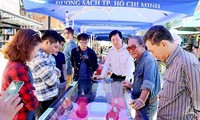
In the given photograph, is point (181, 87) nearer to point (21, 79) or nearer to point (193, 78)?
point (193, 78)

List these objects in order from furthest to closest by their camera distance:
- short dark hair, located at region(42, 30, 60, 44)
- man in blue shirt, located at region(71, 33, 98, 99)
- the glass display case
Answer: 1. man in blue shirt, located at region(71, 33, 98, 99)
2. short dark hair, located at region(42, 30, 60, 44)
3. the glass display case

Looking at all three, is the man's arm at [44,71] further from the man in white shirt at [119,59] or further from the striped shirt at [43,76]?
the man in white shirt at [119,59]

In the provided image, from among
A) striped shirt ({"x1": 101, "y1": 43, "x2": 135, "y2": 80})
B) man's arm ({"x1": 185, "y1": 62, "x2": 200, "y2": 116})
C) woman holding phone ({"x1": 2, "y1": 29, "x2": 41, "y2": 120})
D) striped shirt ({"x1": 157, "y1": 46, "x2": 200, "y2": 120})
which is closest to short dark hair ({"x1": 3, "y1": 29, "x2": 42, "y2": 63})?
woman holding phone ({"x1": 2, "y1": 29, "x2": 41, "y2": 120})

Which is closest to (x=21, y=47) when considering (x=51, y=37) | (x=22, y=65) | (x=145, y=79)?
(x=22, y=65)

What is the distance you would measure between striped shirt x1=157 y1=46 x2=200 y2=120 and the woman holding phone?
1.28 meters

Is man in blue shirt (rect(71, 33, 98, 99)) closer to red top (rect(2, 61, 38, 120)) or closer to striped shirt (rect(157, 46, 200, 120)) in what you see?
red top (rect(2, 61, 38, 120))

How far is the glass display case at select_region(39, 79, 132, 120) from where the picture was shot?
306 centimetres

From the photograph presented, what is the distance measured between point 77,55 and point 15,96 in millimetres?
4455

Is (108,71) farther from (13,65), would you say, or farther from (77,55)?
(13,65)

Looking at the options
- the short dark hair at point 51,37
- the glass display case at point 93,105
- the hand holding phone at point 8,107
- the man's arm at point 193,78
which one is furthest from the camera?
the short dark hair at point 51,37

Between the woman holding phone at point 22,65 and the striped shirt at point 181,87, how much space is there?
50.3 inches

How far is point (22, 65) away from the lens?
2.83 metres

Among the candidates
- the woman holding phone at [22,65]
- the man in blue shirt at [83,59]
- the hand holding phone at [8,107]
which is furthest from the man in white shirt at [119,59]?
the hand holding phone at [8,107]

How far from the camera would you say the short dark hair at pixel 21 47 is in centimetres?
282
